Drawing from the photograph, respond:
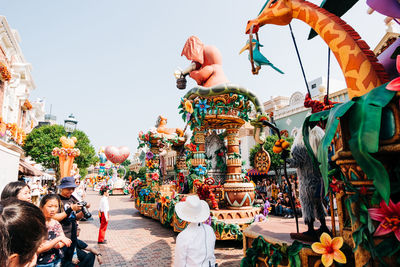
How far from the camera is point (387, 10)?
215cm

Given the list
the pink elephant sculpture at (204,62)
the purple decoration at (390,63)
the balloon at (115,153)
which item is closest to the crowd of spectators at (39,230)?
the purple decoration at (390,63)

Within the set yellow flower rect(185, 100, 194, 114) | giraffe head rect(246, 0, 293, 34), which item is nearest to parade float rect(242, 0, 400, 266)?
giraffe head rect(246, 0, 293, 34)

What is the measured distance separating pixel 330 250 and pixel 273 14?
2850 millimetres

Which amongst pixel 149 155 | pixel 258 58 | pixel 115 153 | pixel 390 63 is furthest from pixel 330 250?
pixel 115 153

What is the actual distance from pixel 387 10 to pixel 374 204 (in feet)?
5.87

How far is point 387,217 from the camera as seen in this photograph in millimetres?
1536

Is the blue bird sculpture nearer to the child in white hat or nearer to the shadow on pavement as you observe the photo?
the child in white hat

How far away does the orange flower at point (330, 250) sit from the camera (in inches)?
77.8

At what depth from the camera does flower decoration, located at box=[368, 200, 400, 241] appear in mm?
1495

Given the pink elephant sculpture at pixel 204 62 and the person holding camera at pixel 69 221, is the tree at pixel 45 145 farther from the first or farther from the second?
the person holding camera at pixel 69 221

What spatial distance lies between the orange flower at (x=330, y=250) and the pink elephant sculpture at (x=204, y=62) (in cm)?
607

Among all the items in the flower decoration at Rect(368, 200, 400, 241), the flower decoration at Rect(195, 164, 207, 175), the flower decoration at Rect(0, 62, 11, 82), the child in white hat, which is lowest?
the child in white hat

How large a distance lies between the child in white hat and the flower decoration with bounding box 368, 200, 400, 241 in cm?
155

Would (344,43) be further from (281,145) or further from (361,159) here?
(361,159)
